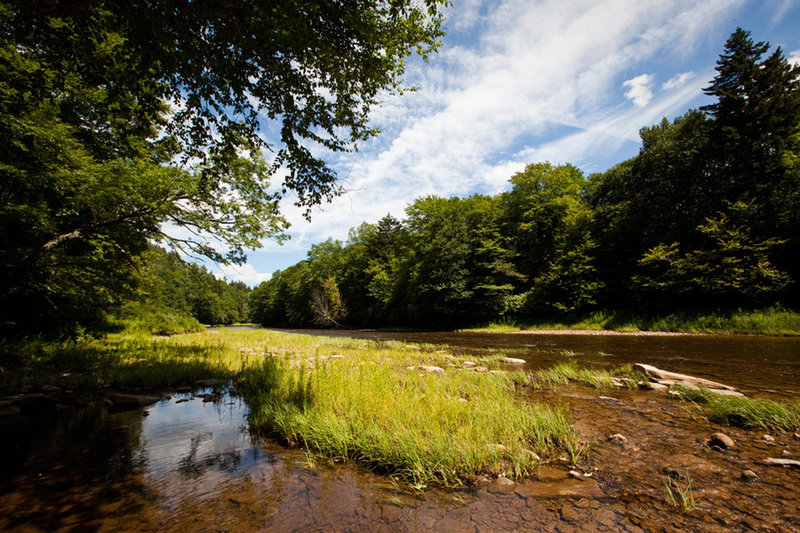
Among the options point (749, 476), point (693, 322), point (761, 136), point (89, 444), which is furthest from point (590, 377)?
point (761, 136)

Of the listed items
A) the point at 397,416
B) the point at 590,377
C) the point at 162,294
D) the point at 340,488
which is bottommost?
the point at 590,377

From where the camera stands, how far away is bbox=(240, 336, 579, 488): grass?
357 centimetres

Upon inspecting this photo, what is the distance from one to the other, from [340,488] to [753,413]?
6.58 metres

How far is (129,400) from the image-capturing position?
675cm

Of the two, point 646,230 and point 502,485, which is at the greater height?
point 646,230

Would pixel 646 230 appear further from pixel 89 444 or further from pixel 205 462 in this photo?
pixel 89 444

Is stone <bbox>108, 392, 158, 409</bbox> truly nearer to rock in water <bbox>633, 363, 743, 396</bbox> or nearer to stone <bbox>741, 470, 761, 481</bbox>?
stone <bbox>741, 470, 761, 481</bbox>

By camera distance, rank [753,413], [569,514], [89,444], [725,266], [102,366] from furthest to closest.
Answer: [725,266]
[102,366]
[753,413]
[89,444]
[569,514]

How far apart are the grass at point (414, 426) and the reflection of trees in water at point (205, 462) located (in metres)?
0.76

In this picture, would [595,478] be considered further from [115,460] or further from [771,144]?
[771,144]

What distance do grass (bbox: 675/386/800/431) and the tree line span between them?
68.4 feet

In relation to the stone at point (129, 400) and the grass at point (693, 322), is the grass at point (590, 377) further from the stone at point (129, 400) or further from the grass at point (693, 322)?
the grass at point (693, 322)

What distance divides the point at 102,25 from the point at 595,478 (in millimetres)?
10130

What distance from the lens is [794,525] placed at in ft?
8.46
